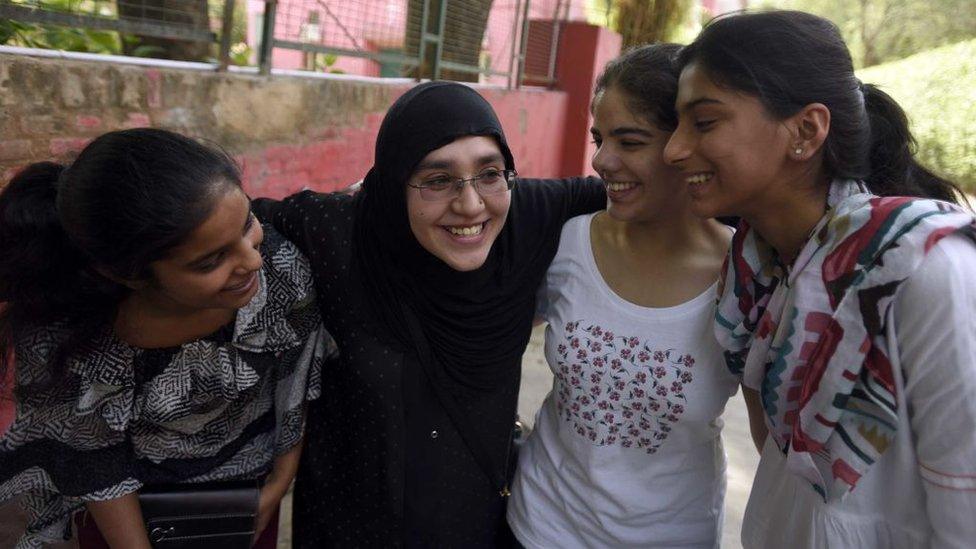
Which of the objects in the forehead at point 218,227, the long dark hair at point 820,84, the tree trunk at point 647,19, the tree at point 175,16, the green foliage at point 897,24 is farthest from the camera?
the green foliage at point 897,24

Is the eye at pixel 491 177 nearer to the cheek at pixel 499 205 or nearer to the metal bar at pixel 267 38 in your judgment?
the cheek at pixel 499 205

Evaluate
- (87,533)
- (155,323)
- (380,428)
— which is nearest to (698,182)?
(380,428)

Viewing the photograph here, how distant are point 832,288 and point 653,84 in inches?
24.7

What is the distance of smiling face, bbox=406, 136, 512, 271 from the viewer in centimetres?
163

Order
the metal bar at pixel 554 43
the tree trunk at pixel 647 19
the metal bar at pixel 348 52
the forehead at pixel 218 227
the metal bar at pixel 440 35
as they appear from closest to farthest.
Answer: the forehead at pixel 218 227 < the metal bar at pixel 348 52 < the metal bar at pixel 440 35 < the metal bar at pixel 554 43 < the tree trunk at pixel 647 19

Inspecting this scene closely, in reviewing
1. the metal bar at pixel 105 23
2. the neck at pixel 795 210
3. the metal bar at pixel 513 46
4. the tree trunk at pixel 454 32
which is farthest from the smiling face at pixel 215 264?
the metal bar at pixel 513 46

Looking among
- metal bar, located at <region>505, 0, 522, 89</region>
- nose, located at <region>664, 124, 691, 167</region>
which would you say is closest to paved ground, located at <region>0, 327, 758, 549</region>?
nose, located at <region>664, 124, 691, 167</region>

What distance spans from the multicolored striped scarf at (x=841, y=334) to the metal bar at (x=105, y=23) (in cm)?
236

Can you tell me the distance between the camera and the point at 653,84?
1.68 meters

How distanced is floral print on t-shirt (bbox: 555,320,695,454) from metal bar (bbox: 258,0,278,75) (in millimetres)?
2304

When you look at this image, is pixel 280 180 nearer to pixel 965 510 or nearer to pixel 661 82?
pixel 661 82

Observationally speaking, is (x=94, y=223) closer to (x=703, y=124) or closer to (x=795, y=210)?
(x=703, y=124)

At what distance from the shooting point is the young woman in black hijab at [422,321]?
165 cm

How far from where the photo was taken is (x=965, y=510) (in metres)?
1.13
